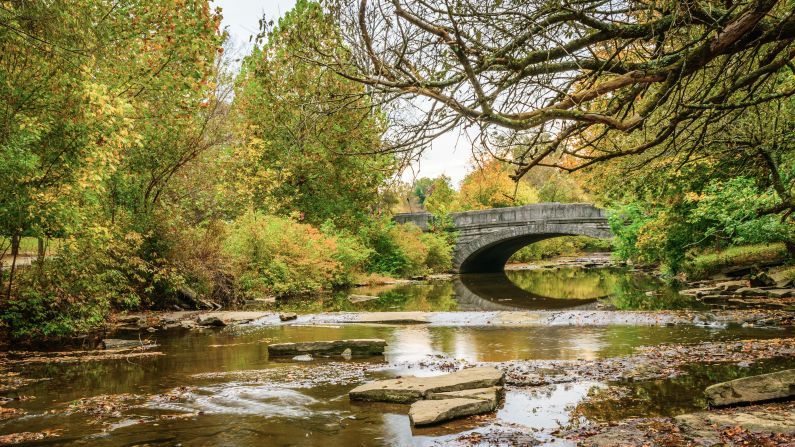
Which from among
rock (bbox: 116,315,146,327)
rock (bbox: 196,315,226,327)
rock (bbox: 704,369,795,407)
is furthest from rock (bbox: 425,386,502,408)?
rock (bbox: 116,315,146,327)

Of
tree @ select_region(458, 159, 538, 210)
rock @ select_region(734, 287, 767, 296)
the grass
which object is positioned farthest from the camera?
tree @ select_region(458, 159, 538, 210)

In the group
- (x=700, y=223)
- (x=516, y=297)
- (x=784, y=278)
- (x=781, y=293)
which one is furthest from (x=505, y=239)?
(x=781, y=293)

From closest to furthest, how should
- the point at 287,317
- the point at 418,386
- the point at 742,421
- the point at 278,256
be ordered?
the point at 742,421 < the point at 418,386 < the point at 287,317 < the point at 278,256

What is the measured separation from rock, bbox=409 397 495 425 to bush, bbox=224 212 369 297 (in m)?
14.0

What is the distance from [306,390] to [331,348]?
8.97ft

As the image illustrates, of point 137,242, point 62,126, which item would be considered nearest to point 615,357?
point 62,126

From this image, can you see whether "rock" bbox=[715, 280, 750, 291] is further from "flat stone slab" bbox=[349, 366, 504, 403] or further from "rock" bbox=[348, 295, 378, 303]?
"flat stone slab" bbox=[349, 366, 504, 403]

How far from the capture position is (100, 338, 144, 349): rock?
10961 mm

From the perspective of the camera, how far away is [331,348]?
10008 mm

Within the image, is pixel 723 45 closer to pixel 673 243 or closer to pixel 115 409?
pixel 115 409

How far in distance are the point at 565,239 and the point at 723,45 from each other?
50.1 m

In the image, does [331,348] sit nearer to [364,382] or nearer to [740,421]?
[364,382]

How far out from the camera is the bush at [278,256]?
67.5ft

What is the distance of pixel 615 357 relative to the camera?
28.7 feet
